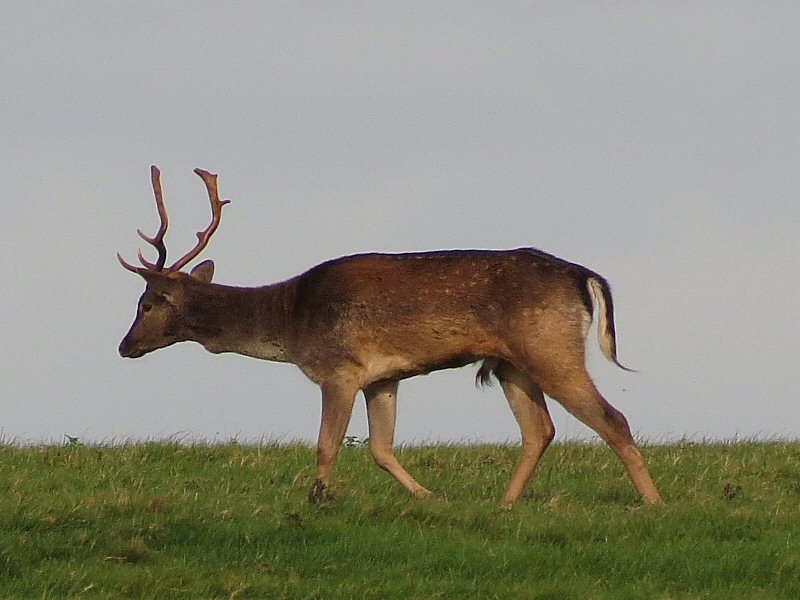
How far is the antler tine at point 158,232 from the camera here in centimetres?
1203

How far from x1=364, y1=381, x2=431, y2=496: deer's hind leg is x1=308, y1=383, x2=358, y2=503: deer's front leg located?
19.0 inches

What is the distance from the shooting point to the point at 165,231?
39.5ft

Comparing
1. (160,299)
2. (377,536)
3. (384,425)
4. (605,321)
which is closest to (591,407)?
(605,321)

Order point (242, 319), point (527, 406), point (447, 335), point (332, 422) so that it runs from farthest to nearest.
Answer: point (242, 319)
point (527, 406)
point (332, 422)
point (447, 335)

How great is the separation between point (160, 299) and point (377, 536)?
398cm

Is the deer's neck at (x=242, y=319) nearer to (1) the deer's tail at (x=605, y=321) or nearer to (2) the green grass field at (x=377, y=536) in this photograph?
(2) the green grass field at (x=377, y=536)

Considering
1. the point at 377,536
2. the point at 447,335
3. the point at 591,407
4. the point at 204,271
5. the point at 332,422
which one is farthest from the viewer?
the point at 204,271

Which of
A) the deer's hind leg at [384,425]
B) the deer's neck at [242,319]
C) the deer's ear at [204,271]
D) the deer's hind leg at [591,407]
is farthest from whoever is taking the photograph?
the deer's ear at [204,271]

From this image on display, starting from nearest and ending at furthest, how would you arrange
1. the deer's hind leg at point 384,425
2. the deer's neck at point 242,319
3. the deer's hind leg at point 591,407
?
the deer's hind leg at point 591,407 < the deer's hind leg at point 384,425 < the deer's neck at point 242,319

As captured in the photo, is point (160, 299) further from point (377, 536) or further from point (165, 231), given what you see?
point (377, 536)

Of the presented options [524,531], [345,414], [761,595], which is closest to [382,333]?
[345,414]

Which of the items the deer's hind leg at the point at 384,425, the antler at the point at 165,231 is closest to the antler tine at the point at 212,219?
the antler at the point at 165,231

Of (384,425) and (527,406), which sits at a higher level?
(527,406)

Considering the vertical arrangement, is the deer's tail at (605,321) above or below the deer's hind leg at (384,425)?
above
